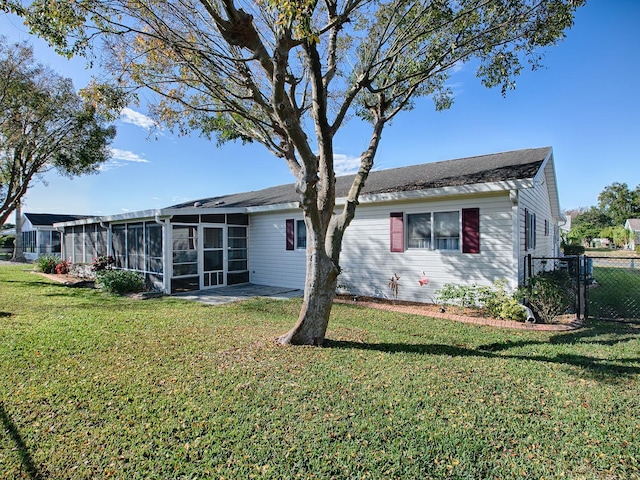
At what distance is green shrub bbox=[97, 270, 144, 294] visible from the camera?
1095 cm

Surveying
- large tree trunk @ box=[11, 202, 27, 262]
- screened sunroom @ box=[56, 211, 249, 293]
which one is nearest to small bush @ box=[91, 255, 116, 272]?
screened sunroom @ box=[56, 211, 249, 293]

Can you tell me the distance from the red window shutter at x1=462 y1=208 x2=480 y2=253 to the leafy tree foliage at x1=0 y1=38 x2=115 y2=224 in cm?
1203

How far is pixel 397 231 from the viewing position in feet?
30.8

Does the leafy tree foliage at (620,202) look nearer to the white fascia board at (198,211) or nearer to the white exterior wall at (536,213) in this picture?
the white exterior wall at (536,213)

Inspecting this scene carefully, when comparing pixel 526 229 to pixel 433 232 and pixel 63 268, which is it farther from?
pixel 63 268

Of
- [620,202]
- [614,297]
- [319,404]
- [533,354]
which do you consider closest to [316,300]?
[319,404]

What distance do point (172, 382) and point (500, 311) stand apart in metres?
6.41

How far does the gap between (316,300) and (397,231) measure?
494cm

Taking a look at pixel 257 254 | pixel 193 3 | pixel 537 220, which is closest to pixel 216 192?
pixel 257 254

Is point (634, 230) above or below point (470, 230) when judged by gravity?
above

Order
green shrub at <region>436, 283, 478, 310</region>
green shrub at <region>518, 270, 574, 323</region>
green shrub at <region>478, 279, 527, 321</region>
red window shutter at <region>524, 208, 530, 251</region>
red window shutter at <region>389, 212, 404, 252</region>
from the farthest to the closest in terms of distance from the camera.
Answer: red window shutter at <region>389, 212, 404, 252</region>, red window shutter at <region>524, 208, 530, 251</region>, green shrub at <region>436, 283, 478, 310</region>, green shrub at <region>478, 279, 527, 321</region>, green shrub at <region>518, 270, 574, 323</region>

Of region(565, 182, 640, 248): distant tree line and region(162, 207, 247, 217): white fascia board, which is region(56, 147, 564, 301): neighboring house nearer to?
region(162, 207, 247, 217): white fascia board

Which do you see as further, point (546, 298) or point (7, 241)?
point (7, 241)

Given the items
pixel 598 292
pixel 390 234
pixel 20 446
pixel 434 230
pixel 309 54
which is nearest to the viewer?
pixel 20 446
